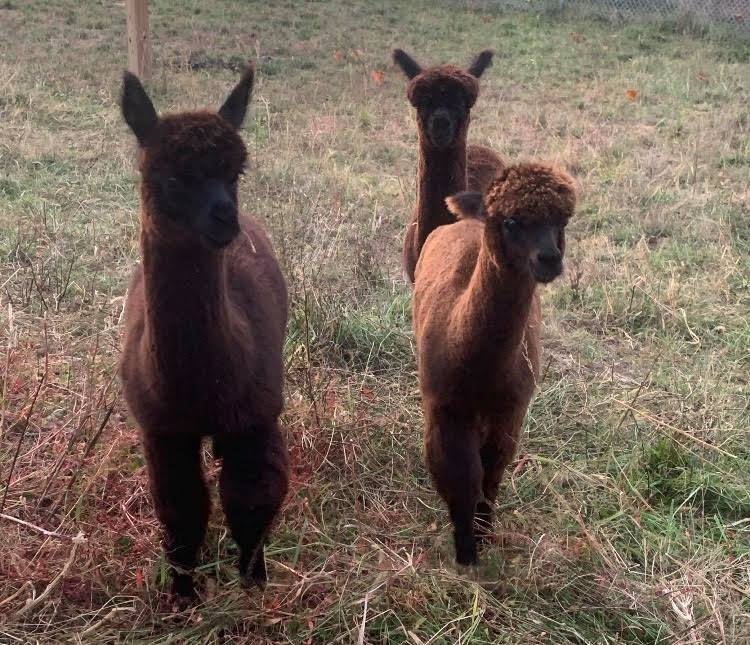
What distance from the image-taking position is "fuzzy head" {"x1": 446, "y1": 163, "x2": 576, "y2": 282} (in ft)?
10.0

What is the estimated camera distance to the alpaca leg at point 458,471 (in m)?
3.57

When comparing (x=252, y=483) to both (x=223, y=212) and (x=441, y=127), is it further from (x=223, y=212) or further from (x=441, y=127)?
(x=441, y=127)

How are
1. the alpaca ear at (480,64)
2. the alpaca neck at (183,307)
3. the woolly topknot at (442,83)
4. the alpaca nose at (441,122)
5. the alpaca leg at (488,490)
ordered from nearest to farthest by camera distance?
the alpaca neck at (183,307), the alpaca leg at (488,490), the alpaca nose at (441,122), the woolly topknot at (442,83), the alpaca ear at (480,64)

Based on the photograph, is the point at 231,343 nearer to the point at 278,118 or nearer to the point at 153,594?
the point at 153,594

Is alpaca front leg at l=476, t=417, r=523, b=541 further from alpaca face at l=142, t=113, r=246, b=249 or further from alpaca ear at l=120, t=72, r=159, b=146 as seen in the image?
alpaca ear at l=120, t=72, r=159, b=146

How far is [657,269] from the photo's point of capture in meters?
6.70

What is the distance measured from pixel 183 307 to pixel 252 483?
77 cm

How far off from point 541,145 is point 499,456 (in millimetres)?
6539

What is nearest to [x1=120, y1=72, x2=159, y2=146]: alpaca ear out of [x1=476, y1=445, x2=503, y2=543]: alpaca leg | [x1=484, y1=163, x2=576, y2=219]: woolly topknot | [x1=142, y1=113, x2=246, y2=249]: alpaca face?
[x1=142, y1=113, x2=246, y2=249]: alpaca face

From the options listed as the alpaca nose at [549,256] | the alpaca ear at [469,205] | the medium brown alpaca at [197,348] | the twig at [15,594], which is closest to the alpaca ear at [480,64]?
the alpaca ear at [469,205]

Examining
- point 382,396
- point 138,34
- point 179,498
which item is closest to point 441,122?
point 382,396

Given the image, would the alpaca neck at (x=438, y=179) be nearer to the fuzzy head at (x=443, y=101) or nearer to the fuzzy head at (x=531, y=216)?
the fuzzy head at (x=443, y=101)

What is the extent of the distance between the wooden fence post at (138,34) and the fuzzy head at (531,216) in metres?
5.63

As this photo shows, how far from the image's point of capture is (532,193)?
3156mm
